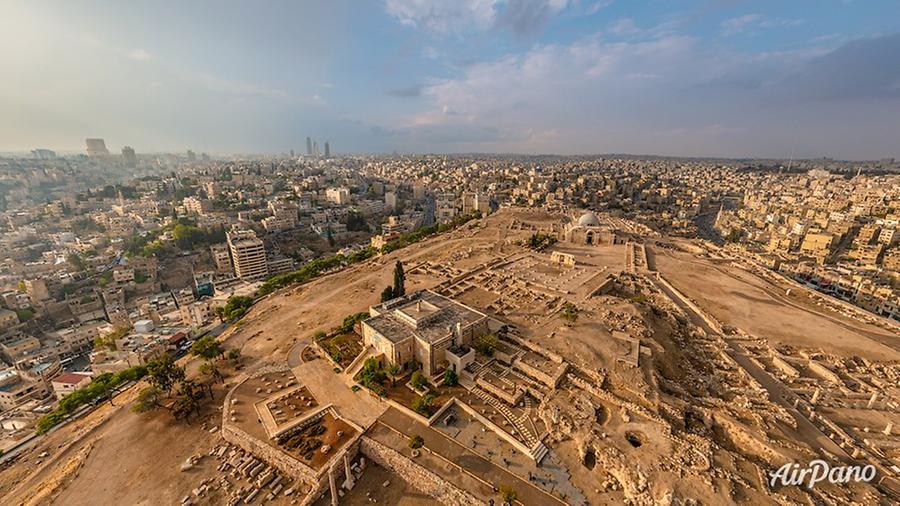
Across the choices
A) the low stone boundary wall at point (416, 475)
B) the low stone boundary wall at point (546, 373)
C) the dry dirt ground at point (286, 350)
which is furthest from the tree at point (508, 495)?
the low stone boundary wall at point (546, 373)

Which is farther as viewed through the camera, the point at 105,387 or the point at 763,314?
the point at 763,314

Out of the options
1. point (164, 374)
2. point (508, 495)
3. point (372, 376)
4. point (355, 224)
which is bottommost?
point (508, 495)

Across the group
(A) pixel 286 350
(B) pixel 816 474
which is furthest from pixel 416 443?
(B) pixel 816 474

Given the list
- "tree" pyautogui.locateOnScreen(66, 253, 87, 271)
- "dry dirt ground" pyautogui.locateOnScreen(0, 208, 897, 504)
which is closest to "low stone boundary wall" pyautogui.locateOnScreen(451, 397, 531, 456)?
"dry dirt ground" pyautogui.locateOnScreen(0, 208, 897, 504)

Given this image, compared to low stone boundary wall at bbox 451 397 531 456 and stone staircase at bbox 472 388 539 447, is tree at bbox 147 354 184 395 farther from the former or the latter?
stone staircase at bbox 472 388 539 447

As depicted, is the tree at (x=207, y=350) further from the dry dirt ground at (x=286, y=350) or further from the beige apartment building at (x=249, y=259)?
the beige apartment building at (x=249, y=259)

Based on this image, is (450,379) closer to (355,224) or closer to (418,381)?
(418,381)

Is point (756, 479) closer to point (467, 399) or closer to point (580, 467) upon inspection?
point (580, 467)
